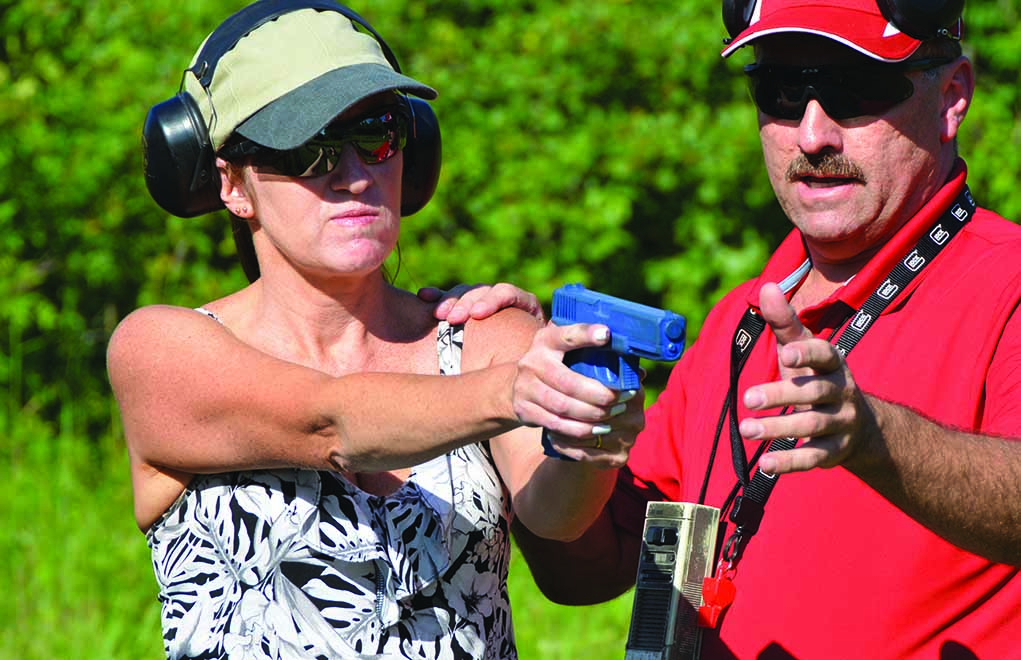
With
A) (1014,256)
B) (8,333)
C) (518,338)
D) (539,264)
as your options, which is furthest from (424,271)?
(1014,256)

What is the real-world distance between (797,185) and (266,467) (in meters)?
1.33

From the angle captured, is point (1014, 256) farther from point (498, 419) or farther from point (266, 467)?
point (266, 467)

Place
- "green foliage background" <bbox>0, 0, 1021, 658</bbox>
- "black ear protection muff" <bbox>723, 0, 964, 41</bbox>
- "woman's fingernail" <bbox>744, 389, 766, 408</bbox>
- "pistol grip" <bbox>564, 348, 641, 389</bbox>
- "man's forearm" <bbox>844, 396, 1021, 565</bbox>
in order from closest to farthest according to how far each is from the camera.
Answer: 1. "woman's fingernail" <bbox>744, 389, 766, 408</bbox>
2. "man's forearm" <bbox>844, 396, 1021, 565</bbox>
3. "pistol grip" <bbox>564, 348, 641, 389</bbox>
4. "black ear protection muff" <bbox>723, 0, 964, 41</bbox>
5. "green foliage background" <bbox>0, 0, 1021, 658</bbox>

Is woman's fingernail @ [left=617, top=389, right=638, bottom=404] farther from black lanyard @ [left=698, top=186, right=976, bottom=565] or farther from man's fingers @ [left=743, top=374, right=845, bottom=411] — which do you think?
black lanyard @ [left=698, top=186, right=976, bottom=565]

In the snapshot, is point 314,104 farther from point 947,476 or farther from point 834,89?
point 947,476

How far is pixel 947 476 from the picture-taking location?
2373mm

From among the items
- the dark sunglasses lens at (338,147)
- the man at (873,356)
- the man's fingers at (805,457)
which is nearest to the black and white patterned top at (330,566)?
the man at (873,356)

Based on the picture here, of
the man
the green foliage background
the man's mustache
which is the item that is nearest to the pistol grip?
the man

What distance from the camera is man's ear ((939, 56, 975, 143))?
3.07 metres

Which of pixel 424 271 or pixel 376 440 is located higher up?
pixel 376 440

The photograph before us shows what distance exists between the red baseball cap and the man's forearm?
3.05 ft

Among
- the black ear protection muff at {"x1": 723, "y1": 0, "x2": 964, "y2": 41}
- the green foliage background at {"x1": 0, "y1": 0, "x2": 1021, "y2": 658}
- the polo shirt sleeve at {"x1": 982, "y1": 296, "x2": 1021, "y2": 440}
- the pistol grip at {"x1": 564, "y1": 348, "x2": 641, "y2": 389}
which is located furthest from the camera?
the green foliage background at {"x1": 0, "y1": 0, "x2": 1021, "y2": 658}

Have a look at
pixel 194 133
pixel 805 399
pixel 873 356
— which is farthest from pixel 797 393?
pixel 194 133

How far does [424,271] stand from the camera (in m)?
7.55
